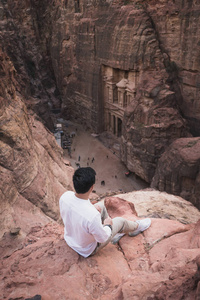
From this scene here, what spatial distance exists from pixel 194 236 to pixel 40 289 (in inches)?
111

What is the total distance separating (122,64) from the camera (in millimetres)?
24344

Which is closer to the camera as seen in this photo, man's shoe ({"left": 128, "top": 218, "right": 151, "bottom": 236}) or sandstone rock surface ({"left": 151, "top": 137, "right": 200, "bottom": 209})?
man's shoe ({"left": 128, "top": 218, "right": 151, "bottom": 236})

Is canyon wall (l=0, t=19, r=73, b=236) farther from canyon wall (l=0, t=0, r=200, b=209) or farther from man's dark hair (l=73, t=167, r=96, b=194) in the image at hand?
canyon wall (l=0, t=0, r=200, b=209)

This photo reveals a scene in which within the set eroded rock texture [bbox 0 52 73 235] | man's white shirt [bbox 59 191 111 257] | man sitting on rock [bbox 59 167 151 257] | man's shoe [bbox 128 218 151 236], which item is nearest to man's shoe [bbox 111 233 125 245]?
man's shoe [bbox 128 218 151 236]

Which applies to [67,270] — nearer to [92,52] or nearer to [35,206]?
[35,206]

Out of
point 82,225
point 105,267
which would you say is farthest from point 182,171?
point 82,225

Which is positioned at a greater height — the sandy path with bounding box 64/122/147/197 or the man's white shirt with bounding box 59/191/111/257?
the man's white shirt with bounding box 59/191/111/257

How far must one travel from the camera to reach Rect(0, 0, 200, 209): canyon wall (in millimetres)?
20672

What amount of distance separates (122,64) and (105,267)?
22322mm

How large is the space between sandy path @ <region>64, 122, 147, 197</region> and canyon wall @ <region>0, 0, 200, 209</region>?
1296 mm

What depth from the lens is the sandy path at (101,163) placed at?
886 inches

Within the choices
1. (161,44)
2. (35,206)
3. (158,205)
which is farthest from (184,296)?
(161,44)

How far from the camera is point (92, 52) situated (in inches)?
1120

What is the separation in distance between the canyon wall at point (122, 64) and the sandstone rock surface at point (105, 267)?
38.2ft
